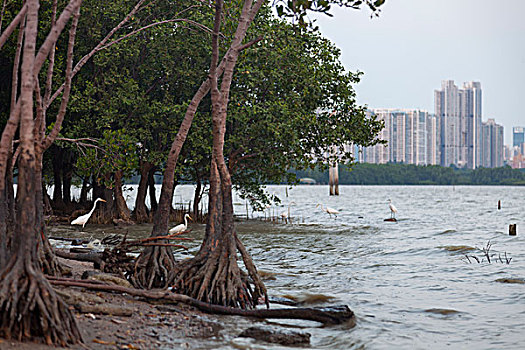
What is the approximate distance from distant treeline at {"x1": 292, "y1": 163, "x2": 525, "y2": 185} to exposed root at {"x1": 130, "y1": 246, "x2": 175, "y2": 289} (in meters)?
99.5

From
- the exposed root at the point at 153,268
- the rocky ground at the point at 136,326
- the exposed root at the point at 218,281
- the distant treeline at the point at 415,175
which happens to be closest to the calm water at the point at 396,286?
the rocky ground at the point at 136,326

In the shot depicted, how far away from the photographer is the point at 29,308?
5414 mm

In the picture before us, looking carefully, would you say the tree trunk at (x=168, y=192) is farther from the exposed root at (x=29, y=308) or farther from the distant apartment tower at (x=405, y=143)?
the distant apartment tower at (x=405, y=143)

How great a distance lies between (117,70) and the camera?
23734 mm

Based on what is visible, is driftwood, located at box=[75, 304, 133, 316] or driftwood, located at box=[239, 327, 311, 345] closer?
driftwood, located at box=[75, 304, 133, 316]

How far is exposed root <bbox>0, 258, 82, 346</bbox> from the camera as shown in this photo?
541cm

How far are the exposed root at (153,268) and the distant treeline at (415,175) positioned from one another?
9954cm

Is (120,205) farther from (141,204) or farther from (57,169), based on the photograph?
(57,169)

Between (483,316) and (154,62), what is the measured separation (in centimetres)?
1696

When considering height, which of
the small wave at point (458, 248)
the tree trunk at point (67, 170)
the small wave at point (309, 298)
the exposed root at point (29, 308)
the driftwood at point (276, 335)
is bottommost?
the small wave at point (458, 248)

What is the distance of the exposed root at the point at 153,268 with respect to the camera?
943cm

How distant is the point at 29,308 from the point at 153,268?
13.8ft

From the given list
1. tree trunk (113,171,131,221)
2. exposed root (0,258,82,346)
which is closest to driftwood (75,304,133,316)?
exposed root (0,258,82,346)

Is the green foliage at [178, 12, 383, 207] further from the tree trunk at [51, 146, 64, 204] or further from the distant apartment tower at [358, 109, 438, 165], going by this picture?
the distant apartment tower at [358, 109, 438, 165]
